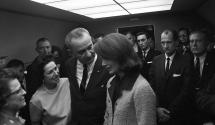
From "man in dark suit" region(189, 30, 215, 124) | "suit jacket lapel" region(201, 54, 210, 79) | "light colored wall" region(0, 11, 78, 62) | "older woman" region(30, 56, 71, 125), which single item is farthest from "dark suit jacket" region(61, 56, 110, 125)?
"light colored wall" region(0, 11, 78, 62)

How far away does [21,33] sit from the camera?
5543mm

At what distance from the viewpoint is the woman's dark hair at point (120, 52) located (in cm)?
173

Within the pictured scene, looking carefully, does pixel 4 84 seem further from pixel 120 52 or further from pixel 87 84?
pixel 120 52

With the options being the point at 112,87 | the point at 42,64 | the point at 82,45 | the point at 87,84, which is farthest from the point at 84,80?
the point at 42,64

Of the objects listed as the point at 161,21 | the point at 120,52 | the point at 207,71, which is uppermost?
the point at 161,21

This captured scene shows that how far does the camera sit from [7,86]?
1.94m

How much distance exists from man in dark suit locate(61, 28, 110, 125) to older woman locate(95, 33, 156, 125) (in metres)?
0.42

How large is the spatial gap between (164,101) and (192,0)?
334 centimetres

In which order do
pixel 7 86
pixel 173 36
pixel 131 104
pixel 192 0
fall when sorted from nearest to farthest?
pixel 131 104, pixel 7 86, pixel 173 36, pixel 192 0

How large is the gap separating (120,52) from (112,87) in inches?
12.1

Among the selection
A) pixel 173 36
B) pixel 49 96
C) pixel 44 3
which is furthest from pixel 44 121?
pixel 44 3

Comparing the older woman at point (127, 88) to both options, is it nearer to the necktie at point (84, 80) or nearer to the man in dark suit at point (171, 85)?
the necktie at point (84, 80)

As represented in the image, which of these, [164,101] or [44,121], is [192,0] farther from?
[44,121]

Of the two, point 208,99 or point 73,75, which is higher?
point 73,75
